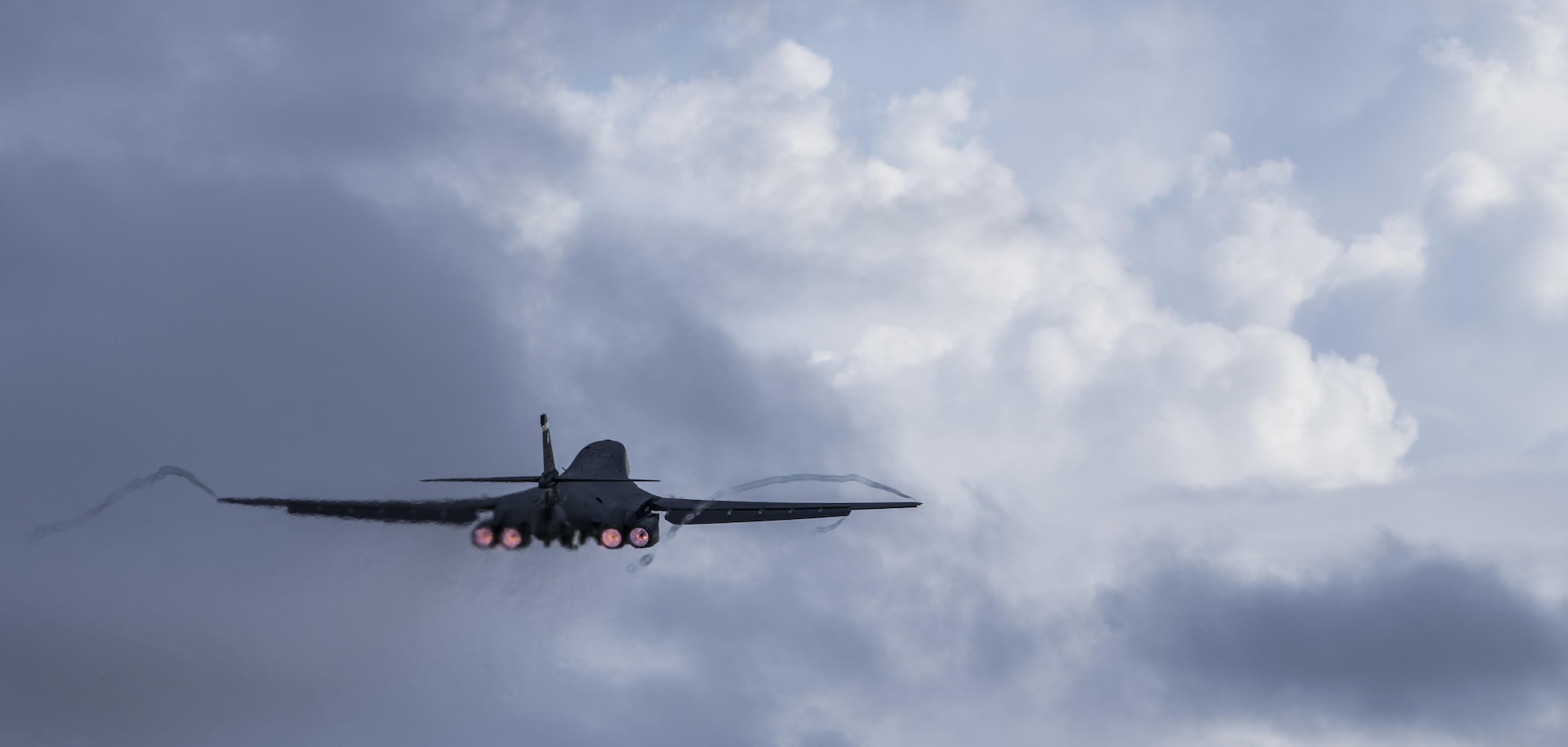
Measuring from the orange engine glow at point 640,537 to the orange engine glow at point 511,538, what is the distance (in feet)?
20.0

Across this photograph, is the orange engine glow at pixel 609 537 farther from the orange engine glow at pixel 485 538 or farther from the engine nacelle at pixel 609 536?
the orange engine glow at pixel 485 538

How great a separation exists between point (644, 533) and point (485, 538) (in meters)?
8.54

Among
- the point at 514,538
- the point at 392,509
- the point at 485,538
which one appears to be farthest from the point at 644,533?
the point at 392,509

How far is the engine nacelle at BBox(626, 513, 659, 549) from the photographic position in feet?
214

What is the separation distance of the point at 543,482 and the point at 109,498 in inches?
1144

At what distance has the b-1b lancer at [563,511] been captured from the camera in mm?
63656

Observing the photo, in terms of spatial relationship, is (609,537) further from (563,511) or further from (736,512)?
(736,512)

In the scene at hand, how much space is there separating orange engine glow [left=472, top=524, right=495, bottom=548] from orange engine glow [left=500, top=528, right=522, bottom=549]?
1.64 feet

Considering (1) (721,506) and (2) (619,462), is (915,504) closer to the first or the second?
(1) (721,506)

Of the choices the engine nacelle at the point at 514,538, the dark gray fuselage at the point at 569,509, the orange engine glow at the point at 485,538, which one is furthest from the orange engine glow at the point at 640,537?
the orange engine glow at the point at 485,538

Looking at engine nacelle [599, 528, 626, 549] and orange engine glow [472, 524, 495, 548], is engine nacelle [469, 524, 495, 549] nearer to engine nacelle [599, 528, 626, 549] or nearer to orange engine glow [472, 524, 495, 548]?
orange engine glow [472, 524, 495, 548]

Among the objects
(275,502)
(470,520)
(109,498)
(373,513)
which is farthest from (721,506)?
(109,498)

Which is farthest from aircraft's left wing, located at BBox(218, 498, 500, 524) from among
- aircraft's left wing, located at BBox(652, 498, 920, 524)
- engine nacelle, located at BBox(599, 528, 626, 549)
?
aircraft's left wing, located at BBox(652, 498, 920, 524)

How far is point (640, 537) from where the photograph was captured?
65.3 meters
